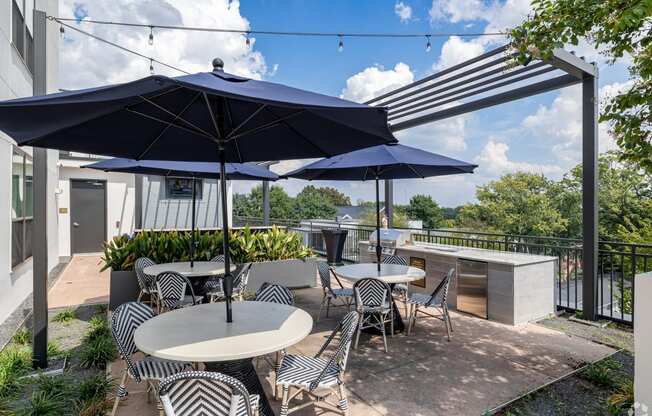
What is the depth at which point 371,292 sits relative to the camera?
381 cm

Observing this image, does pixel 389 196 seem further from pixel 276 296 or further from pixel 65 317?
pixel 65 317

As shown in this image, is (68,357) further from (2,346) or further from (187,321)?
(187,321)

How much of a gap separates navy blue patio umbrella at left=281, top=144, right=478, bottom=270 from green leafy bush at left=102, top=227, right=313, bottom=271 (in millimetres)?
1570

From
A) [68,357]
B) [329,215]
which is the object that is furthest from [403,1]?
[329,215]

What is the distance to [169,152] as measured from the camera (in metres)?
3.66

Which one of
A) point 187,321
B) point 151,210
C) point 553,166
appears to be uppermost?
point 553,166

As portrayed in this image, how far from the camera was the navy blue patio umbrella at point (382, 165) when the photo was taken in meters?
4.16

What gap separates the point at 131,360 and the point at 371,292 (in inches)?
89.4

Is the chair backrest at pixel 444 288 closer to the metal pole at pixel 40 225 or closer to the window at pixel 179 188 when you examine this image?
the metal pole at pixel 40 225

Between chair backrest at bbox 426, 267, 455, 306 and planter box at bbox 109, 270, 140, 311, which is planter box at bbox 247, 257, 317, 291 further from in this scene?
chair backrest at bbox 426, 267, 455, 306

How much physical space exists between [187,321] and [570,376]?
3.33m

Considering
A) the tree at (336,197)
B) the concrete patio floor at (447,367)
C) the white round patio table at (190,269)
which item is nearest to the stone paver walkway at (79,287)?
the white round patio table at (190,269)

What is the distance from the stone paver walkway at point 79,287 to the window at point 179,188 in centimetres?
292

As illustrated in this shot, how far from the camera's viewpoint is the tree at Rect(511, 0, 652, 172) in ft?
7.66
